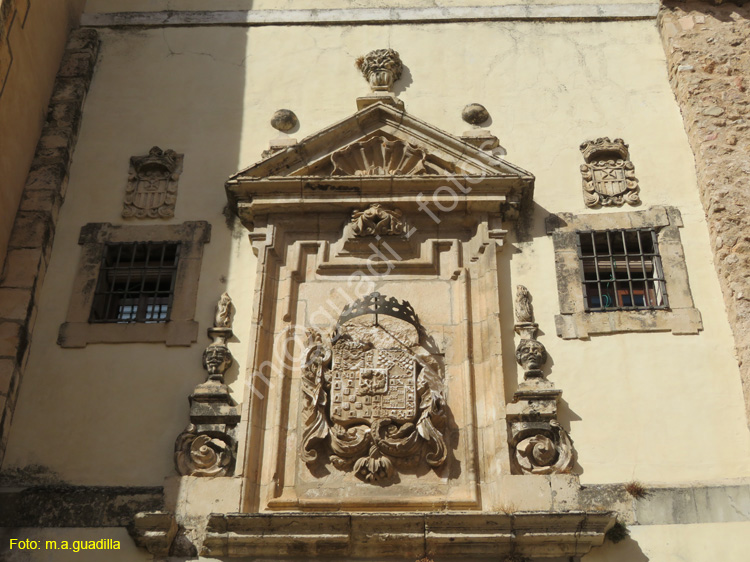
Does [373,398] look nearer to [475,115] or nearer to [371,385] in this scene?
[371,385]

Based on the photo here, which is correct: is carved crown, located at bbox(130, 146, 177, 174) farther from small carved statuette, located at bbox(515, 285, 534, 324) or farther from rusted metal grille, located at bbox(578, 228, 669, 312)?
rusted metal grille, located at bbox(578, 228, 669, 312)

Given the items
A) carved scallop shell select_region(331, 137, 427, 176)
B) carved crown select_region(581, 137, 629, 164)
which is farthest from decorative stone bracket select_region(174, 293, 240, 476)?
carved crown select_region(581, 137, 629, 164)

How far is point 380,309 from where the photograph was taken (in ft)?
27.2

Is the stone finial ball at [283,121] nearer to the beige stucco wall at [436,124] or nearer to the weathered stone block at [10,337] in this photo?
the beige stucco wall at [436,124]

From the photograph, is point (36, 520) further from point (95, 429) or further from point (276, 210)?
point (276, 210)

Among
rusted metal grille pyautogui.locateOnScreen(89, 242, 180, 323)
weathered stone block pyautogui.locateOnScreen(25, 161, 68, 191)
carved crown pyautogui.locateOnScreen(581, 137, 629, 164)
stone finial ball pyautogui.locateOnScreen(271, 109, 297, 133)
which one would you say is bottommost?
rusted metal grille pyautogui.locateOnScreen(89, 242, 180, 323)

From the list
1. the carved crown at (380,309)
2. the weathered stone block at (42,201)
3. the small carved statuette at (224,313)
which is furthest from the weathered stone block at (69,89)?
the carved crown at (380,309)

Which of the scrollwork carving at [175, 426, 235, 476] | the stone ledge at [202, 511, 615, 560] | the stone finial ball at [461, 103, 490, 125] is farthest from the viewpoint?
the stone finial ball at [461, 103, 490, 125]

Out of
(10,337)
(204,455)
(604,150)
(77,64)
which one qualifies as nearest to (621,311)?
(604,150)

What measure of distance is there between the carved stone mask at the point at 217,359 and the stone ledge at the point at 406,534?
138 cm

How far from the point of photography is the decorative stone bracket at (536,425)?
25.3ft

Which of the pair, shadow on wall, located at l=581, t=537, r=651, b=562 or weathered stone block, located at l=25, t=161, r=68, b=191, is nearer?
shadow on wall, located at l=581, t=537, r=651, b=562

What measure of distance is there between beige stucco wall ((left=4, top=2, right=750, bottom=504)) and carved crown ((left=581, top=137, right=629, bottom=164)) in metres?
0.10

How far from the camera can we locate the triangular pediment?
9125mm
